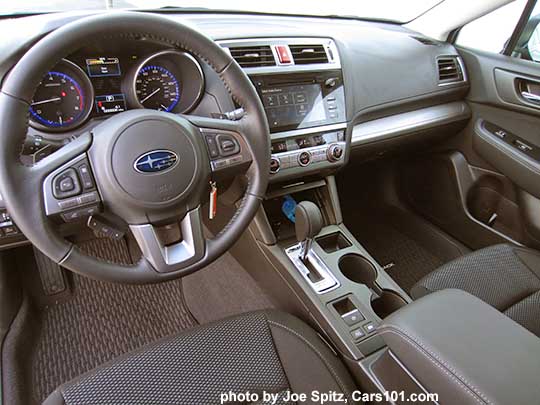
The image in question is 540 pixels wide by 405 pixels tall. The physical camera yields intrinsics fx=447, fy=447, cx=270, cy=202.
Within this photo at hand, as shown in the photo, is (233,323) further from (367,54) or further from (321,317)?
(367,54)

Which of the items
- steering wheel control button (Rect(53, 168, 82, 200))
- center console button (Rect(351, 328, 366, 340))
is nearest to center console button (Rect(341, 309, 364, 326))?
center console button (Rect(351, 328, 366, 340))

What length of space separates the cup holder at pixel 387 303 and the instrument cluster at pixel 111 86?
761 mm

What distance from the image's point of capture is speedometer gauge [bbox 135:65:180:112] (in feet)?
3.34

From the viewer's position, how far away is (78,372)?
1427mm

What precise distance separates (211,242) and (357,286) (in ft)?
1.67

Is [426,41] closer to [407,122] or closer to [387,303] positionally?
[407,122]

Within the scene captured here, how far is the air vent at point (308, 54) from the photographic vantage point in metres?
1.33

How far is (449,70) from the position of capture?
5.71 ft

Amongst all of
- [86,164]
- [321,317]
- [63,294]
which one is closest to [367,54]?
[321,317]

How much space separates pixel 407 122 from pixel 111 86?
1.09 metres

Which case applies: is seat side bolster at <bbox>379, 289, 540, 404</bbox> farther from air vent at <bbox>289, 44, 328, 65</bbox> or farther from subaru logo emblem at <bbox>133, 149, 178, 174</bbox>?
air vent at <bbox>289, 44, 328, 65</bbox>

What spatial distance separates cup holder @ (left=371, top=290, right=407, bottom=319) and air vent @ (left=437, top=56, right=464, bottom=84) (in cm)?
89

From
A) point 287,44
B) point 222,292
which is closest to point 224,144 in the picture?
point 287,44

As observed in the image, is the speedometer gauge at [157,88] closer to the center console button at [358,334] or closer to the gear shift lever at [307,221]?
the gear shift lever at [307,221]
